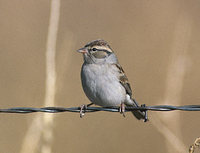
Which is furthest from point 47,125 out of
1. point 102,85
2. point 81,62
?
point 81,62

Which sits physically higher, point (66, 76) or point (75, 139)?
point (66, 76)

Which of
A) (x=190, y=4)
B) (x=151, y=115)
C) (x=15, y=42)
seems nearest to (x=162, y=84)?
(x=151, y=115)

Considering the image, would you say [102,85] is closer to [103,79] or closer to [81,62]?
[103,79]

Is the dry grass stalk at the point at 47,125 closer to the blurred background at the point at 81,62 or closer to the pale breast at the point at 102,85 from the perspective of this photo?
the blurred background at the point at 81,62

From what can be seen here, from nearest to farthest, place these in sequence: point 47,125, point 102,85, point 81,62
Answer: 1. point 47,125
2. point 102,85
3. point 81,62

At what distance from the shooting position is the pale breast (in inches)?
233

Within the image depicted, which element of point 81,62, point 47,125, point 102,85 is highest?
point 81,62

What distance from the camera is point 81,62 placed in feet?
26.8

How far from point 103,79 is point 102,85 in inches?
3.6

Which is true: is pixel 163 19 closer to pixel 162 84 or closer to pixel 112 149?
pixel 162 84

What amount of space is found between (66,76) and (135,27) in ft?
5.32

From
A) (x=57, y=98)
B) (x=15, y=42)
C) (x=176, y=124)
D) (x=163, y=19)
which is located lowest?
(x=176, y=124)

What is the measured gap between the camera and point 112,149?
22.5ft

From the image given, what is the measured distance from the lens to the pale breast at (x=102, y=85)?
19.4ft
